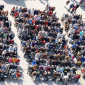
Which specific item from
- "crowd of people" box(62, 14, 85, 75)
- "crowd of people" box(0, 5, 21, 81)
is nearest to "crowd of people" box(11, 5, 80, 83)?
"crowd of people" box(62, 14, 85, 75)

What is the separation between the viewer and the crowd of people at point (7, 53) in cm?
2414

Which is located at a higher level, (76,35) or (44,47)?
(76,35)

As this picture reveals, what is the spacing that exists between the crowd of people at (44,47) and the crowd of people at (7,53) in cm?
138

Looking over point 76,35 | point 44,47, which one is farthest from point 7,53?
point 76,35

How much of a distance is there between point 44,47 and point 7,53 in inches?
197

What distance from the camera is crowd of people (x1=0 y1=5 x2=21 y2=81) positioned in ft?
79.2

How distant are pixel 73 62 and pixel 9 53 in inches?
291

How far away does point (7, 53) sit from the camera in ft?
85.4

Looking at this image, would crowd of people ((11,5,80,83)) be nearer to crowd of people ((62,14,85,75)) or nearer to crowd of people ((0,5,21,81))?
crowd of people ((62,14,85,75))

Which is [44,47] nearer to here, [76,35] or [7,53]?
[7,53]

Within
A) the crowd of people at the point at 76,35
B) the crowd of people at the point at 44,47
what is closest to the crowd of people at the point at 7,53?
the crowd of people at the point at 44,47

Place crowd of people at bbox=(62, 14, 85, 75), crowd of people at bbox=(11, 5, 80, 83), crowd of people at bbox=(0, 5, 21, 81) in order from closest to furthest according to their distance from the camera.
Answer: crowd of people at bbox=(0, 5, 21, 81)
crowd of people at bbox=(11, 5, 80, 83)
crowd of people at bbox=(62, 14, 85, 75)

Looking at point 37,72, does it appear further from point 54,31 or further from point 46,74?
point 54,31

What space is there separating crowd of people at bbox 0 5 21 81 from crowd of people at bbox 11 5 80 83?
1.38m
